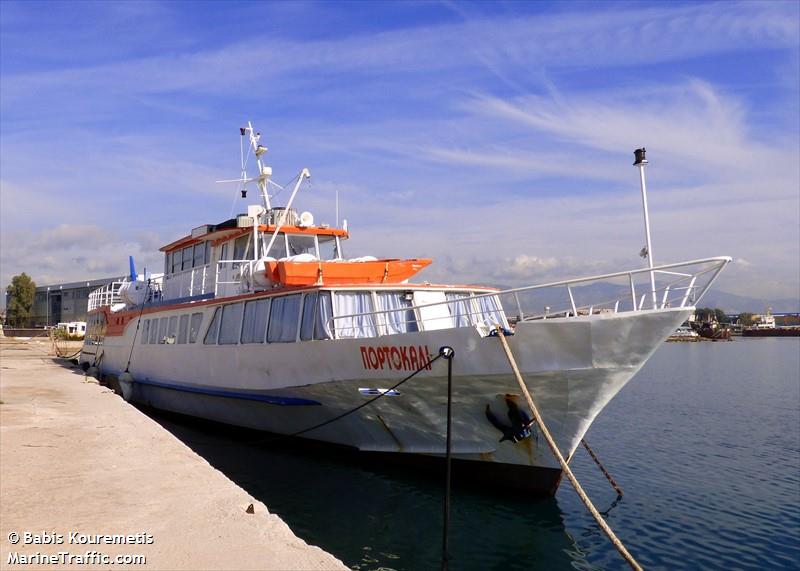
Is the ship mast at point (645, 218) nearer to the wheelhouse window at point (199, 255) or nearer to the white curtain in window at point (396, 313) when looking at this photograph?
the white curtain in window at point (396, 313)

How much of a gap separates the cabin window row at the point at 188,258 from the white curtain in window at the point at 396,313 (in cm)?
662

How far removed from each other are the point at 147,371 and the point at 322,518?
11.0 m

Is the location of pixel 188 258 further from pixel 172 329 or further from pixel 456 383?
pixel 456 383

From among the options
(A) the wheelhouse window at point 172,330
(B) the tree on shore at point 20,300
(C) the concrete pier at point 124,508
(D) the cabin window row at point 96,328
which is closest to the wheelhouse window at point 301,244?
(A) the wheelhouse window at point 172,330

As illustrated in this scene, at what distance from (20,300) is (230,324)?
239 feet

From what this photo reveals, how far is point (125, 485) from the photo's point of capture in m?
7.55

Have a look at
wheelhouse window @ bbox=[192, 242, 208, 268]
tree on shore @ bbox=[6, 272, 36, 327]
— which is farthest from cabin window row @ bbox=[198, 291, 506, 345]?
tree on shore @ bbox=[6, 272, 36, 327]

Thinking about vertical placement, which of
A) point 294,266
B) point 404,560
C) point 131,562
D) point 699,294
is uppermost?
point 294,266

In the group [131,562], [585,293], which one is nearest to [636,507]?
[585,293]

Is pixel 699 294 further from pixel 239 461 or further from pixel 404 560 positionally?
pixel 239 461

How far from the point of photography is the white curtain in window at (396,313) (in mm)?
11656

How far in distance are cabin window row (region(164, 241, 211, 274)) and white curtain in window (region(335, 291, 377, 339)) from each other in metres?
6.29

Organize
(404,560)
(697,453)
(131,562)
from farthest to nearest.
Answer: (697,453) → (404,560) → (131,562)

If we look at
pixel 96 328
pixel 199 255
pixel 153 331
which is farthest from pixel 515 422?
pixel 96 328
